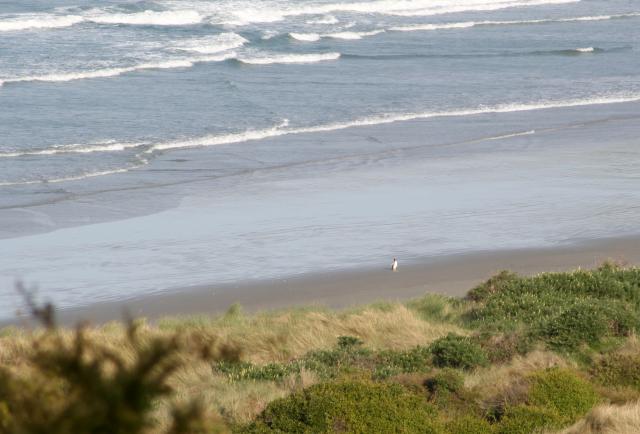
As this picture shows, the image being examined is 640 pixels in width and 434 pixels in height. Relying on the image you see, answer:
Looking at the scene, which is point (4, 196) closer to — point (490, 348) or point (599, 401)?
point (490, 348)

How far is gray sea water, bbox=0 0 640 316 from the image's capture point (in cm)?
1691

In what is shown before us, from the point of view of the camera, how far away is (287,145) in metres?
25.0

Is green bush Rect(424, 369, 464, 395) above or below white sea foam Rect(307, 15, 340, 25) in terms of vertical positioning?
above

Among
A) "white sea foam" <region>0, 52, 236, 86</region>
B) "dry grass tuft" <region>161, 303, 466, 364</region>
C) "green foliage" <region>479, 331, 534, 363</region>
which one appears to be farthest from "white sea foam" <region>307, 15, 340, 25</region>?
"green foliage" <region>479, 331, 534, 363</region>

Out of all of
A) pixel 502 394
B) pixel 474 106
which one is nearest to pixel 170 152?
pixel 474 106

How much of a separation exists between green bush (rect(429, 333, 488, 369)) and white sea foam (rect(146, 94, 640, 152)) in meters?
14.9

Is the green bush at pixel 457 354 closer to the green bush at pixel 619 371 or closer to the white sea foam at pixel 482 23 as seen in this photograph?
the green bush at pixel 619 371

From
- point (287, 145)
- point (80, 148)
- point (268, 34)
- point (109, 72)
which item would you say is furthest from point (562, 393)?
point (268, 34)

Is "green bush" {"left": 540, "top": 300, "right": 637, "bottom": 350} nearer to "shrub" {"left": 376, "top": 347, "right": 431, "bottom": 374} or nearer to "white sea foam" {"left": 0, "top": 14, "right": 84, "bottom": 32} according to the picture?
"shrub" {"left": 376, "top": 347, "right": 431, "bottom": 374}

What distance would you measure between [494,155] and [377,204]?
17.9 feet

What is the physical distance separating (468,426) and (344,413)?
1.00 metres

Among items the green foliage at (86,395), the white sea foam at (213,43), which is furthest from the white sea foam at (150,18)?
the green foliage at (86,395)

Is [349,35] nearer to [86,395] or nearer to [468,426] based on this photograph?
[468,426]

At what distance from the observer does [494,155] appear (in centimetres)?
2391
